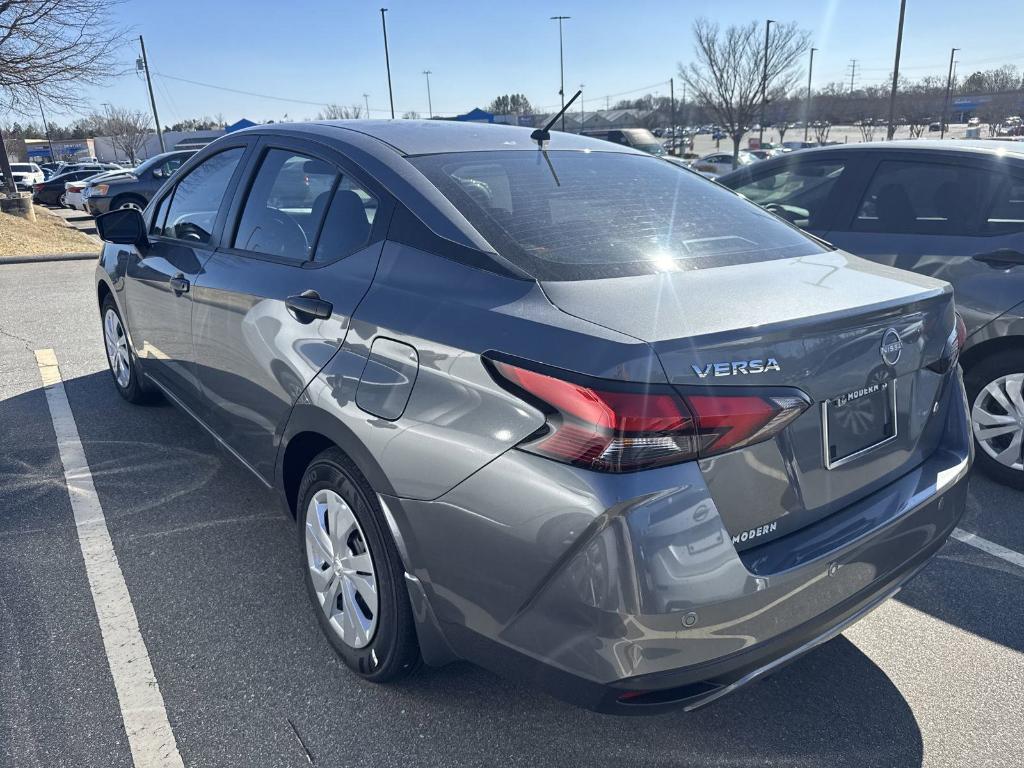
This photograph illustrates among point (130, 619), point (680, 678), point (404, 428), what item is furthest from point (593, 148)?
point (130, 619)

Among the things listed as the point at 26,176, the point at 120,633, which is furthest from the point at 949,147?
the point at 26,176

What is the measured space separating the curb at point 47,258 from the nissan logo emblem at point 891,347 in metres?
12.8

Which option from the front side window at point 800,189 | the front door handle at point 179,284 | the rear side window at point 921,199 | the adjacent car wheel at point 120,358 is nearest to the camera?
the front door handle at point 179,284

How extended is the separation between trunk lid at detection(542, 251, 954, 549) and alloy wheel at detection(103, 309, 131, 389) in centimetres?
384

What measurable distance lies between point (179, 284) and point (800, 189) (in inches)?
140

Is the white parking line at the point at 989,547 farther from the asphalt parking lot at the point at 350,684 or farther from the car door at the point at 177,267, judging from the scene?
the car door at the point at 177,267

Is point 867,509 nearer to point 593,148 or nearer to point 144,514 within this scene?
point 593,148

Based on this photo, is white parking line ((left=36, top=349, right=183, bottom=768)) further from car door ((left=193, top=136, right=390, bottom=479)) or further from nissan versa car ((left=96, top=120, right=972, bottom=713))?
car door ((left=193, top=136, right=390, bottom=479))

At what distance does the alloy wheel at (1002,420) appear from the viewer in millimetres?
3844

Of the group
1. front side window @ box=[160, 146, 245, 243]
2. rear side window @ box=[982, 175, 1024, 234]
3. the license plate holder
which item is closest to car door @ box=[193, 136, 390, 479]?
front side window @ box=[160, 146, 245, 243]

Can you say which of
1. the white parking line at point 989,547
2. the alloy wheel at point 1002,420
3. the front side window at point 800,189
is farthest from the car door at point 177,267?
the alloy wheel at point 1002,420

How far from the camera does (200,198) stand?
3770mm

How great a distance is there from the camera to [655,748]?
7.36 ft

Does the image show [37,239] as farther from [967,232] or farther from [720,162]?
[720,162]
